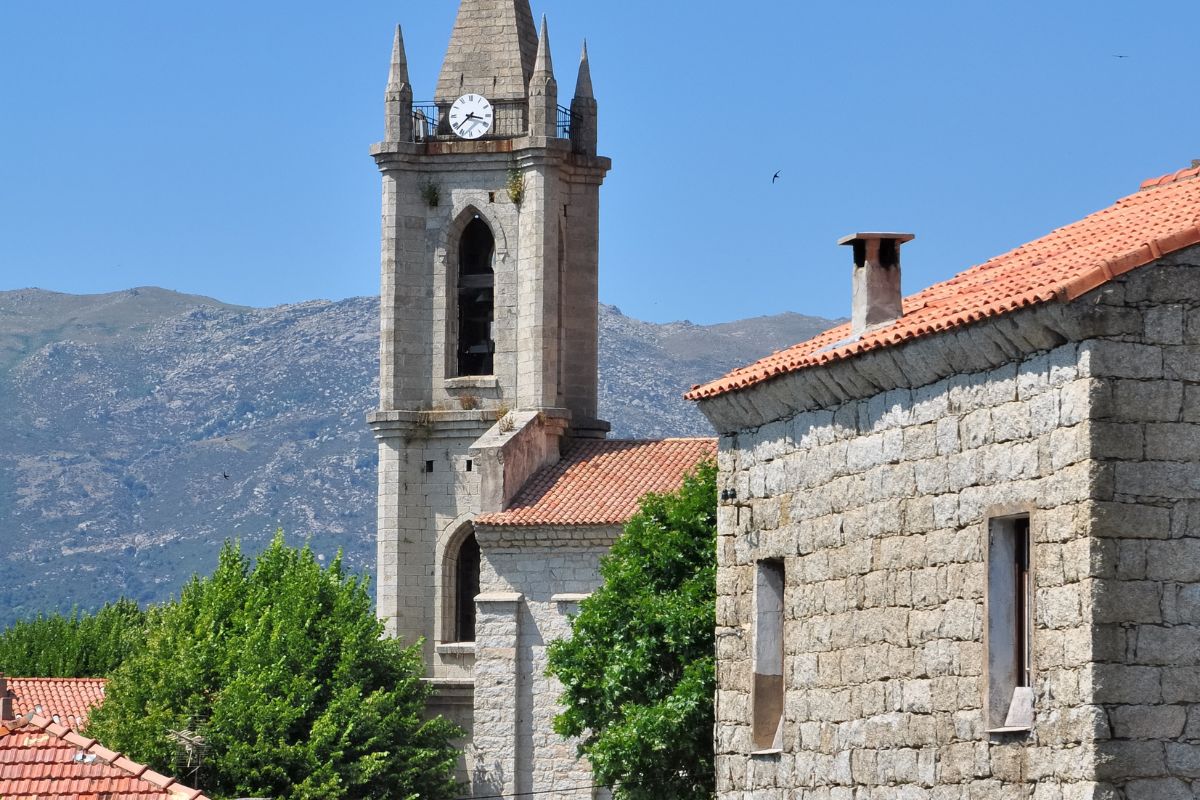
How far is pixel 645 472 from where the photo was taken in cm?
5719

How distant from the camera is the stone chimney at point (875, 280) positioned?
82.9 ft

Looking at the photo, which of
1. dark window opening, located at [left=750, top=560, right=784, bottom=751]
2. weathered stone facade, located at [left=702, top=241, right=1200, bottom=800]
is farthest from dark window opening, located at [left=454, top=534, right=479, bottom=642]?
dark window opening, located at [left=750, top=560, right=784, bottom=751]

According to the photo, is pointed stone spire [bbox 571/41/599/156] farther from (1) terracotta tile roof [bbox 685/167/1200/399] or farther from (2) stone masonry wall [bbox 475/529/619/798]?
(1) terracotta tile roof [bbox 685/167/1200/399]

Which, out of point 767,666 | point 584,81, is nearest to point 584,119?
point 584,81

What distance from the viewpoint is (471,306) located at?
208 ft

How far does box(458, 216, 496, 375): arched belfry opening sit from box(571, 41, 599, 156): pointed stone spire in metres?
2.76

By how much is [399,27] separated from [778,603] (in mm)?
39703

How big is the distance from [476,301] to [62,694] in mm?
13258

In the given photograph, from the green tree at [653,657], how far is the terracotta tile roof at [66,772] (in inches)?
679

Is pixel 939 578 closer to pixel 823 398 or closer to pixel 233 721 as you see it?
pixel 823 398

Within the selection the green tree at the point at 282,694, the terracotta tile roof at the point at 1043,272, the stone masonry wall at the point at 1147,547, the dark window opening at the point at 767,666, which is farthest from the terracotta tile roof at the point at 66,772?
the green tree at the point at 282,694

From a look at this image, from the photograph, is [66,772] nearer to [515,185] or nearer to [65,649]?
[515,185]

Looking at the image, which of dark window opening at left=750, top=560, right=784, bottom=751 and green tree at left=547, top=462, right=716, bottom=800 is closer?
dark window opening at left=750, top=560, right=784, bottom=751

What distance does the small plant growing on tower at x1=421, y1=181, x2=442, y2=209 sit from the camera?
206 ft
